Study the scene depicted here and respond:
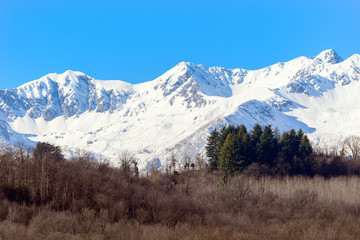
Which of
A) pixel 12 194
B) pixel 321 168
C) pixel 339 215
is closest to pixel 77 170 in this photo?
pixel 12 194

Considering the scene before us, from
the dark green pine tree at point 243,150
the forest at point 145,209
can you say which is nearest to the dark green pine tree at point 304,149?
the dark green pine tree at point 243,150

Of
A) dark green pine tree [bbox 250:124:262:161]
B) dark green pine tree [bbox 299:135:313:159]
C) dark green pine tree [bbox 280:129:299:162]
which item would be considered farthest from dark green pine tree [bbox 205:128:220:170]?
dark green pine tree [bbox 299:135:313:159]

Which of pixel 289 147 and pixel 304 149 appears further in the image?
pixel 304 149

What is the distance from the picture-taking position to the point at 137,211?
108ft

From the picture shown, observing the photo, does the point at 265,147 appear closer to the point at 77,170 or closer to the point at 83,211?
the point at 77,170

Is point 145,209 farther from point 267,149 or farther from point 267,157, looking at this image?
point 267,149

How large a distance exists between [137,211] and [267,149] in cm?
5057

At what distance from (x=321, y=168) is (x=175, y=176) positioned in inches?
1395

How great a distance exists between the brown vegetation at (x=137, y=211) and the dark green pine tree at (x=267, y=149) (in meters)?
25.5

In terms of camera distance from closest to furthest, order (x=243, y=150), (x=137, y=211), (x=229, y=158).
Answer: (x=137, y=211), (x=229, y=158), (x=243, y=150)

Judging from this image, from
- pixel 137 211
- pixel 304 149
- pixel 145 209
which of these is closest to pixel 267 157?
pixel 304 149

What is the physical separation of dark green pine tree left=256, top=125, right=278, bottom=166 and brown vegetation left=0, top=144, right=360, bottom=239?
25.5 meters

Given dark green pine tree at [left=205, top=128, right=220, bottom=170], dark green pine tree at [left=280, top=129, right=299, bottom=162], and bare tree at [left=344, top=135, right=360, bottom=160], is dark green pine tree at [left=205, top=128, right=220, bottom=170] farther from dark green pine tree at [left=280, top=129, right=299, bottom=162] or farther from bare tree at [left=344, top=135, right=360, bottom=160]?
bare tree at [left=344, top=135, right=360, bottom=160]

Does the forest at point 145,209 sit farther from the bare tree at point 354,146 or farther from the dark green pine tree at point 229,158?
the bare tree at point 354,146
